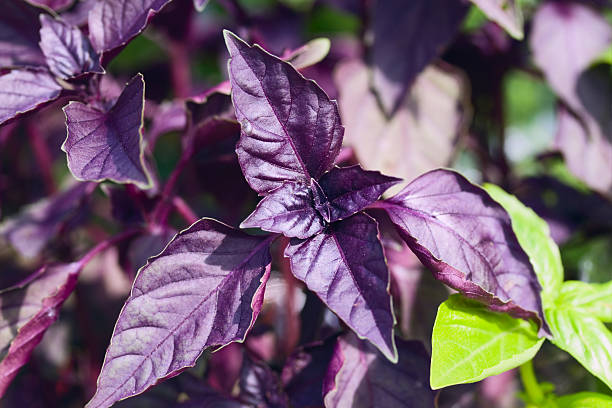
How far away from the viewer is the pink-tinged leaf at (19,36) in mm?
728

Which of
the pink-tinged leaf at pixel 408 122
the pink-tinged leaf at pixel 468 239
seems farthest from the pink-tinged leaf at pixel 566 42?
the pink-tinged leaf at pixel 468 239

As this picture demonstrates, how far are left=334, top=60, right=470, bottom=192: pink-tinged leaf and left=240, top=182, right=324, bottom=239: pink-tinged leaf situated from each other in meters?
0.28

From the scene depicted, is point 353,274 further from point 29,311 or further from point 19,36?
point 19,36

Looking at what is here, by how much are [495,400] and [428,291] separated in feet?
1.15

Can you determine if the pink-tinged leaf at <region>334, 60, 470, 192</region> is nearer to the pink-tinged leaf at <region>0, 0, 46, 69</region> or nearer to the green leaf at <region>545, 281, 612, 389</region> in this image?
the green leaf at <region>545, 281, 612, 389</region>

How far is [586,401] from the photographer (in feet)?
2.04

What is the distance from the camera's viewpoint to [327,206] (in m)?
0.58

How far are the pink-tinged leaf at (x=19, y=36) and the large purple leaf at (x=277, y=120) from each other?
31 cm

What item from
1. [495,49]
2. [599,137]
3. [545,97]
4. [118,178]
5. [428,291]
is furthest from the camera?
[545,97]

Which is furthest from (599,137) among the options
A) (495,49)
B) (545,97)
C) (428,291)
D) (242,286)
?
(545,97)

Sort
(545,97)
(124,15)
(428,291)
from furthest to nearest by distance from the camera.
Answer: (545,97), (428,291), (124,15)

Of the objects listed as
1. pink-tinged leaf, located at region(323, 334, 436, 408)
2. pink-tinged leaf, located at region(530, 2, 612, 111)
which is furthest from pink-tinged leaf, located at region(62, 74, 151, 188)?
pink-tinged leaf, located at region(530, 2, 612, 111)

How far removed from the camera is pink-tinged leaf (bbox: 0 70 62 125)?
0.60 meters

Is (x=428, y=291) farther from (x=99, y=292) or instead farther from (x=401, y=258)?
A: (x=99, y=292)
